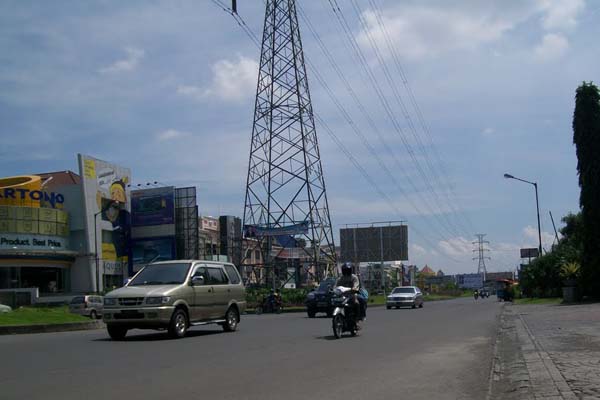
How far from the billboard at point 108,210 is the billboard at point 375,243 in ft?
84.7

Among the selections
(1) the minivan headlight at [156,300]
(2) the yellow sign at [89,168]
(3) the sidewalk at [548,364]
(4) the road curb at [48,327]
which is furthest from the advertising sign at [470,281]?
(1) the minivan headlight at [156,300]

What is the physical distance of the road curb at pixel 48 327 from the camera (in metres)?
19.2

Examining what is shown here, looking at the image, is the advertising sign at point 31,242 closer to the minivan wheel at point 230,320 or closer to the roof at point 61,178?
the roof at point 61,178

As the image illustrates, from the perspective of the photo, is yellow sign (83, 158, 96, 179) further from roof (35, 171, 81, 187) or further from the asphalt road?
the asphalt road

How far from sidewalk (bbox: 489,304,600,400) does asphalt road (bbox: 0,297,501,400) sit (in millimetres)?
311

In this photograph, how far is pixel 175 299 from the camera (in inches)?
583

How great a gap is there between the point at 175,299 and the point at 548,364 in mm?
8299

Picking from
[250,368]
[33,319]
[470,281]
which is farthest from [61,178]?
[470,281]

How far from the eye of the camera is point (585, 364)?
9031 mm

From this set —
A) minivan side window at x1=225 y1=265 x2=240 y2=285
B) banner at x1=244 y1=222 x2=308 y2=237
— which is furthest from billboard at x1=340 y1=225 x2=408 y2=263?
minivan side window at x1=225 y1=265 x2=240 y2=285

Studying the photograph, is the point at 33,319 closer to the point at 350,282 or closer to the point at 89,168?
the point at 350,282

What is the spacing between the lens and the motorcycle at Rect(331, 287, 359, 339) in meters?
14.7

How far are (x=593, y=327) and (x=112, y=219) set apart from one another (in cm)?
6822

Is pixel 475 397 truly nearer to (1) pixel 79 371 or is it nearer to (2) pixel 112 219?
(1) pixel 79 371
